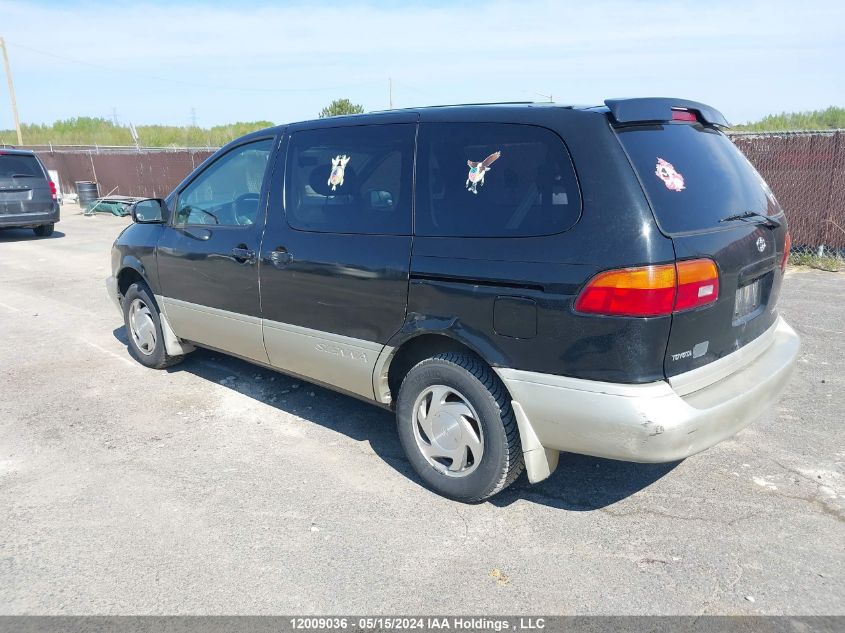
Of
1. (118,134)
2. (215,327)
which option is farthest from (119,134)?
(215,327)

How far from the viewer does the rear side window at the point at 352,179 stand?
355 centimetres

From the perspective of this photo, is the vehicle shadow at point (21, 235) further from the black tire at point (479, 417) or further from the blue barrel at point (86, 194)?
the black tire at point (479, 417)

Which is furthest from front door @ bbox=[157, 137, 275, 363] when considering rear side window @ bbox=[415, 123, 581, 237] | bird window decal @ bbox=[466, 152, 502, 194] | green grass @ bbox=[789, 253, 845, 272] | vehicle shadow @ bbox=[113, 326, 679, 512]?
green grass @ bbox=[789, 253, 845, 272]

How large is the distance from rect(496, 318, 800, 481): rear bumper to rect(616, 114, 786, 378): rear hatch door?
0.13 m

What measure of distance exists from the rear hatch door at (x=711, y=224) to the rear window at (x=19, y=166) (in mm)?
13992

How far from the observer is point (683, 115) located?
10.7 feet

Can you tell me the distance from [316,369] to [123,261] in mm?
2504

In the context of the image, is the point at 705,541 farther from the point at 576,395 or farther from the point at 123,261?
the point at 123,261

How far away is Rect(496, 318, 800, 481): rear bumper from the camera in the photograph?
277 cm

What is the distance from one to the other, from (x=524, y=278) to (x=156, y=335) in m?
3.62

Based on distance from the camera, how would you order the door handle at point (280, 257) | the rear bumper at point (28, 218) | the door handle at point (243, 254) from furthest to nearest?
the rear bumper at point (28, 218), the door handle at point (243, 254), the door handle at point (280, 257)

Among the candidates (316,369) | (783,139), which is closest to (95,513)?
(316,369)

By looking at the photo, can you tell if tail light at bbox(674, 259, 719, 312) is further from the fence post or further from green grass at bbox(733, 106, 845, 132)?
green grass at bbox(733, 106, 845, 132)

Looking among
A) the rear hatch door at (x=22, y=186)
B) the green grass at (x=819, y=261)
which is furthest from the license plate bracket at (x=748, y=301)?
the rear hatch door at (x=22, y=186)
